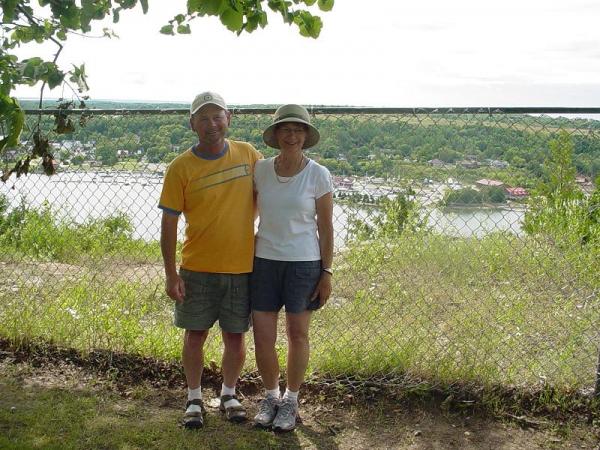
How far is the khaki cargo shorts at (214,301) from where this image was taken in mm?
3781

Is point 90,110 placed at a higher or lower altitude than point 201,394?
higher

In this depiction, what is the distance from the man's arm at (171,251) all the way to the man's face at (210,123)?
1.49 feet

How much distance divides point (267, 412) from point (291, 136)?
1587 mm

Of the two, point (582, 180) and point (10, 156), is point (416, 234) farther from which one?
point (10, 156)

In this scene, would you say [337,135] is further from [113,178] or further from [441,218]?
[113,178]

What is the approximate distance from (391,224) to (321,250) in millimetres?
728

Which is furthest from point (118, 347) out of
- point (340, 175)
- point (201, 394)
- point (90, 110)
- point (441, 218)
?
point (441, 218)

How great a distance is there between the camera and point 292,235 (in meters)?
3.66

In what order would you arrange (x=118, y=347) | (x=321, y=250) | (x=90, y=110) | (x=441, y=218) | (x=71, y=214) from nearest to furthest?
(x=321, y=250) < (x=441, y=218) < (x=90, y=110) < (x=118, y=347) < (x=71, y=214)

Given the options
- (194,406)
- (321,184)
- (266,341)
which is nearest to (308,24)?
(321,184)

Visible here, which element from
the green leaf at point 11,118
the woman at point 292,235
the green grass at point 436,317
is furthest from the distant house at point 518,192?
the green leaf at point 11,118

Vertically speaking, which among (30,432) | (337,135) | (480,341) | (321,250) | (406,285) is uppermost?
(337,135)

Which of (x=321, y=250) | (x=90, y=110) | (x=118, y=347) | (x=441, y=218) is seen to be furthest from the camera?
(x=118, y=347)

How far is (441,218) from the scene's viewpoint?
4.10m
